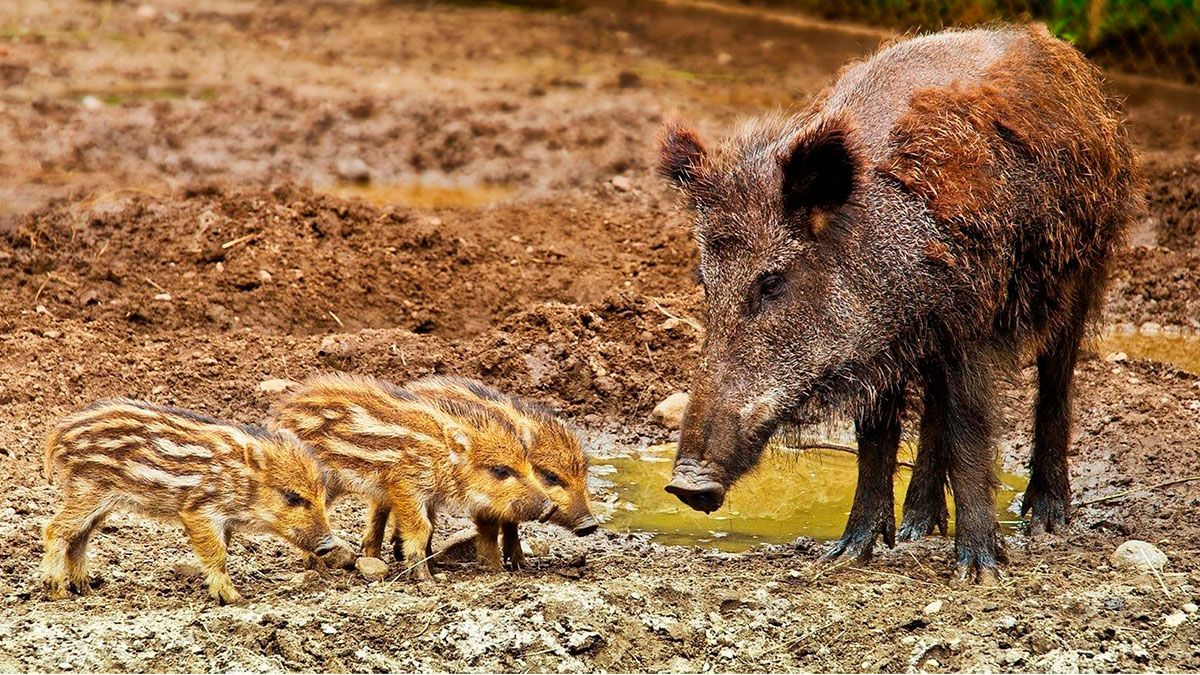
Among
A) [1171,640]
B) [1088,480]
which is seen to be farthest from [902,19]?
[1171,640]

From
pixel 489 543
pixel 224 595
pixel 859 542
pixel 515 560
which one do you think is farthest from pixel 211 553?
pixel 859 542

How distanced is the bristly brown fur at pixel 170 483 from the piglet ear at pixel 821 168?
1.97m

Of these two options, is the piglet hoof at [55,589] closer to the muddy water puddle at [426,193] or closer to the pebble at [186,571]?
the pebble at [186,571]

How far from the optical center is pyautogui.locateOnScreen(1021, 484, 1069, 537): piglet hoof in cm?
633

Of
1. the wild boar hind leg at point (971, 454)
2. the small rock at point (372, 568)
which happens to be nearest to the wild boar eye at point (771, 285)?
the wild boar hind leg at point (971, 454)

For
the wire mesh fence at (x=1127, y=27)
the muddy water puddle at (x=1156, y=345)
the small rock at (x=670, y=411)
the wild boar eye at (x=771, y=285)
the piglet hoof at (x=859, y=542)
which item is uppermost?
the wire mesh fence at (x=1127, y=27)

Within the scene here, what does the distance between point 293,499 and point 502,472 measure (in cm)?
74

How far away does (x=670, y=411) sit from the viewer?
738 centimetres

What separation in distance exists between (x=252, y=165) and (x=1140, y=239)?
6009 millimetres

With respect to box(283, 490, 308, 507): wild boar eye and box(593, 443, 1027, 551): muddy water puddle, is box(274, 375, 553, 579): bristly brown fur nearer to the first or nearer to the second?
box(283, 490, 308, 507): wild boar eye

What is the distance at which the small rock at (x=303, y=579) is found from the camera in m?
5.38

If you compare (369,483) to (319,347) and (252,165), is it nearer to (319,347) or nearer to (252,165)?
(319,347)

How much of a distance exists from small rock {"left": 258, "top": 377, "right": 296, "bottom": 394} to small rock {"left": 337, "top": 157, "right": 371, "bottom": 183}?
399 cm

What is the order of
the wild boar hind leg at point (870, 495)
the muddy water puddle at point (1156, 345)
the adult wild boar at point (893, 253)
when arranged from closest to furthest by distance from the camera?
the adult wild boar at point (893, 253)
the wild boar hind leg at point (870, 495)
the muddy water puddle at point (1156, 345)
